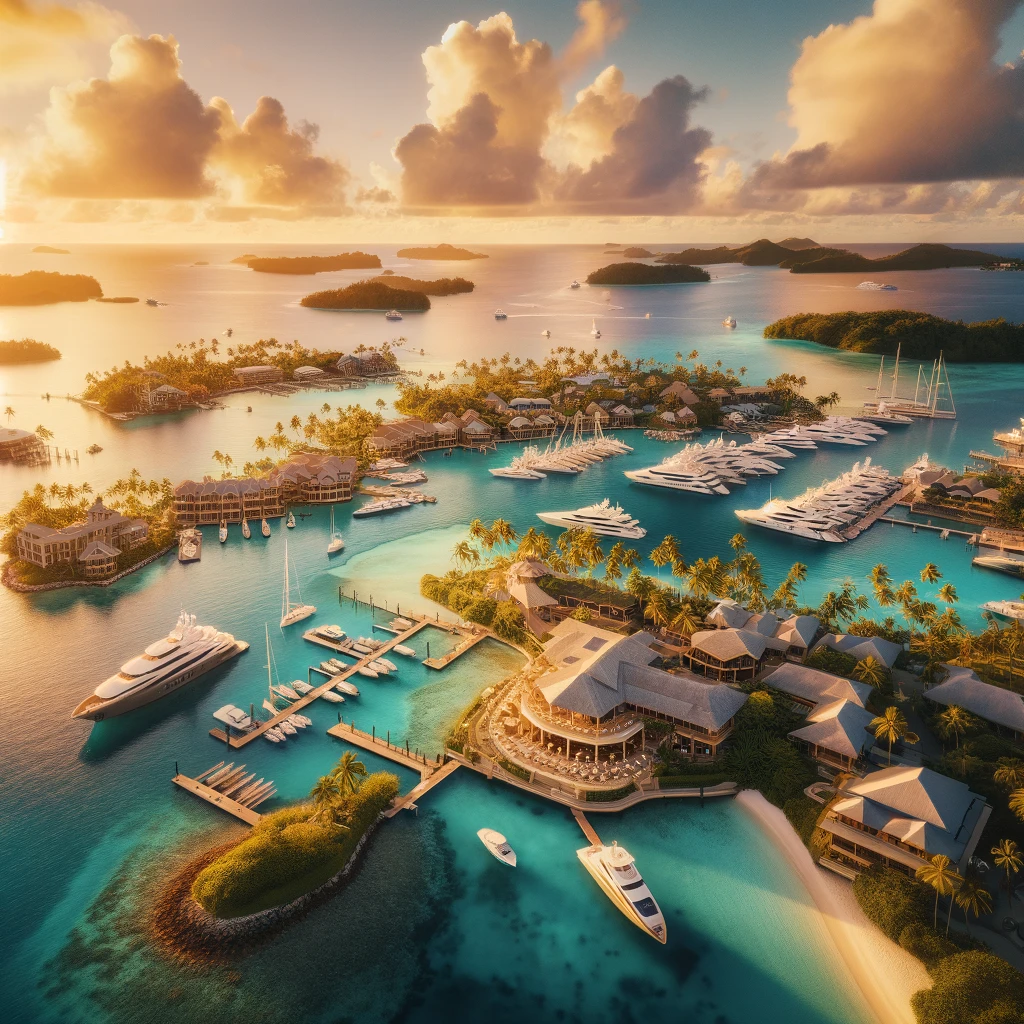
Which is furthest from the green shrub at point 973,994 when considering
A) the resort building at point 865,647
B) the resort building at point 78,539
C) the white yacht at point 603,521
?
the resort building at point 78,539

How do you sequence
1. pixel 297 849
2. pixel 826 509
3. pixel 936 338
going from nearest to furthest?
pixel 297 849, pixel 826 509, pixel 936 338

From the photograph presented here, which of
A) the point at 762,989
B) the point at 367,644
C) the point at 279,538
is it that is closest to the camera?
the point at 762,989

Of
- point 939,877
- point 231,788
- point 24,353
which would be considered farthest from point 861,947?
point 24,353

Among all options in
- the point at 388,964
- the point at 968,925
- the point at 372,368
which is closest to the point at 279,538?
the point at 388,964

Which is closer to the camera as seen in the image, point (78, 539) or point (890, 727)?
point (890, 727)

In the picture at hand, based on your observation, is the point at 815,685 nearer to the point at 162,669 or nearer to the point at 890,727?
the point at 890,727

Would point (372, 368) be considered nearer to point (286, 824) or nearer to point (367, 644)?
point (367, 644)
